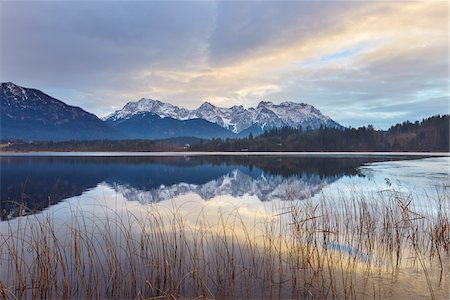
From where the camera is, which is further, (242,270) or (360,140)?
(360,140)

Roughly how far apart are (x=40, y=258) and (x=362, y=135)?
13763 centimetres

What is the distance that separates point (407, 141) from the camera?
124 m

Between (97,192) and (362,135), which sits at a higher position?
(362,135)

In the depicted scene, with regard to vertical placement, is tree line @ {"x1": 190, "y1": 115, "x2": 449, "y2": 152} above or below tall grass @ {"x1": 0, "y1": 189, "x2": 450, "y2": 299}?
above

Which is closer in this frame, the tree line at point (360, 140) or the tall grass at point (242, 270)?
the tall grass at point (242, 270)

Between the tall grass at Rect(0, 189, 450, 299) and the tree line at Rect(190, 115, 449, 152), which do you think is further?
the tree line at Rect(190, 115, 449, 152)

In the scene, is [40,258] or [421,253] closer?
[40,258]

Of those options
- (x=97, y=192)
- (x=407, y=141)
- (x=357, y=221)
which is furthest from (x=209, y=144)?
(x=357, y=221)

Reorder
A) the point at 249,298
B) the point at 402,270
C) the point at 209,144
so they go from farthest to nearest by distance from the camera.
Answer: the point at 209,144 → the point at 402,270 → the point at 249,298

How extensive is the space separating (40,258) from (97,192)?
51.7ft

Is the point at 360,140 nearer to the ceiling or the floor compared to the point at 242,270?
nearer to the ceiling

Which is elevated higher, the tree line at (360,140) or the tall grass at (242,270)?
the tree line at (360,140)

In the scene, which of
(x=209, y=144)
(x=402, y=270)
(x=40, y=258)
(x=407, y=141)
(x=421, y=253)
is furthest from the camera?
(x=209, y=144)

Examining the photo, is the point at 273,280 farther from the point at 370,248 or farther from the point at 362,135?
the point at 362,135
